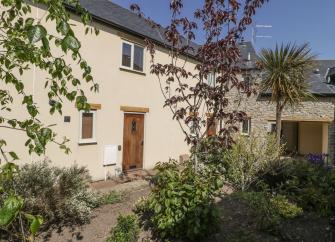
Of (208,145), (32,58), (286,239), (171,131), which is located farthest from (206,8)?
(171,131)

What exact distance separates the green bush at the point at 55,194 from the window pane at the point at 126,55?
6465 millimetres

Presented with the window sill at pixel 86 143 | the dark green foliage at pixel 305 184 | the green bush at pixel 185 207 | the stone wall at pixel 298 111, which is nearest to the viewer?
the green bush at pixel 185 207

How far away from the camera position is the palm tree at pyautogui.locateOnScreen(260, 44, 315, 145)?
16250 millimetres

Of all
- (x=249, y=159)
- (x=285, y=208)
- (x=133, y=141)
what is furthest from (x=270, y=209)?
(x=133, y=141)

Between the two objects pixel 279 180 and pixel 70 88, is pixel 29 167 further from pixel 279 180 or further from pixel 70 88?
pixel 279 180

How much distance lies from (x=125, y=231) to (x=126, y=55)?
8.25 metres

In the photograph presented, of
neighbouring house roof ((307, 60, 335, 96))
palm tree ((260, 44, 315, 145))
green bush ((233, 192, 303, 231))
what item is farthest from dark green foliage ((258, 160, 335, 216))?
neighbouring house roof ((307, 60, 335, 96))

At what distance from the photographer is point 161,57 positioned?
14094mm

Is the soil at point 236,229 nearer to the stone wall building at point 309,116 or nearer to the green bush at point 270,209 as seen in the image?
the green bush at point 270,209

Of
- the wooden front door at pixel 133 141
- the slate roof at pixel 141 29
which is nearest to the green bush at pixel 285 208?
the slate roof at pixel 141 29

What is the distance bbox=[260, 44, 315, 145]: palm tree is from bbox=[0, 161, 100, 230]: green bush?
12282mm

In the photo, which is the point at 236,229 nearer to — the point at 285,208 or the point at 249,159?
the point at 285,208

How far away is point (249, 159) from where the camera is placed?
334 inches

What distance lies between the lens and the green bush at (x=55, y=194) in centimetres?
602
